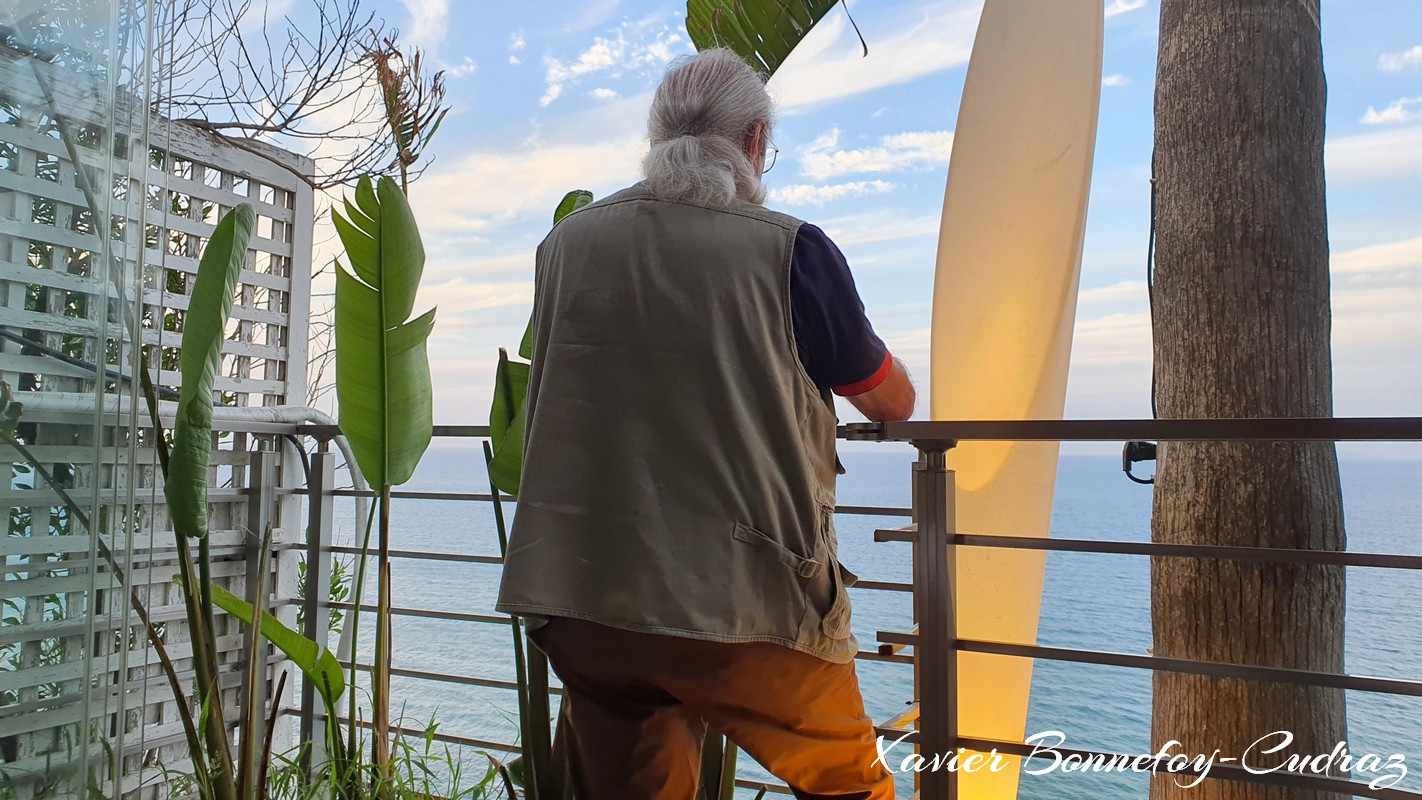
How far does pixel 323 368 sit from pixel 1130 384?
52.9 feet

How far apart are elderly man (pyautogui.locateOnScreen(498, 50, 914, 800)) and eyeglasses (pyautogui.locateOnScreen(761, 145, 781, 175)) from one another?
0.10 meters

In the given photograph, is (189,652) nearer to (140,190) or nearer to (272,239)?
(272,239)

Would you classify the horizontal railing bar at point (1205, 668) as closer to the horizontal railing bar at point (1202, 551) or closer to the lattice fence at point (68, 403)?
the horizontal railing bar at point (1202, 551)

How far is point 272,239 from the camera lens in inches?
121

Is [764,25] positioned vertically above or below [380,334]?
above

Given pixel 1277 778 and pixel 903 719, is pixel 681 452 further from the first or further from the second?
pixel 1277 778

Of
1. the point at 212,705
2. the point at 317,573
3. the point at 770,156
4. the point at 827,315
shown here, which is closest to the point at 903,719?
the point at 827,315

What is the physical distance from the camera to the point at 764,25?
1.77 meters

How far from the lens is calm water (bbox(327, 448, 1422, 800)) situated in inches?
139

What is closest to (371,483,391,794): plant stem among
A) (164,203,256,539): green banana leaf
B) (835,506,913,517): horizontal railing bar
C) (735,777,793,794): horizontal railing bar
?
(164,203,256,539): green banana leaf

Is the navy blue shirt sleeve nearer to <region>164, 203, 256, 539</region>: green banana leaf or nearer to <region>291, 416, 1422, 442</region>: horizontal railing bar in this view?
<region>291, 416, 1422, 442</region>: horizontal railing bar

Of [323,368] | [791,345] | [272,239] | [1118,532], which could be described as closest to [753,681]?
[791,345]

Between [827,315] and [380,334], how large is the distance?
43.3 inches

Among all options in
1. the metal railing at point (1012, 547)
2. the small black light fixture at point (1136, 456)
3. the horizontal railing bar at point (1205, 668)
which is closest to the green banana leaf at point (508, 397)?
the metal railing at point (1012, 547)
